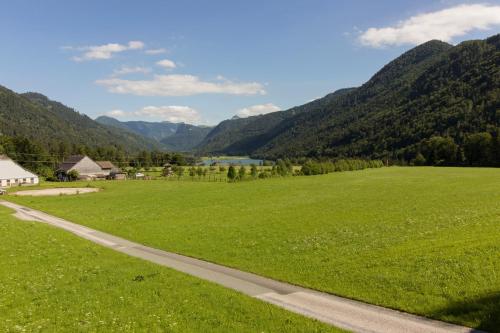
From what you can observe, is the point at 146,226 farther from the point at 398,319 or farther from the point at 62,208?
the point at 398,319

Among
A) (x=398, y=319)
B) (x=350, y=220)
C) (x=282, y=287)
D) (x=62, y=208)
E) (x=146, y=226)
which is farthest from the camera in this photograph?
(x=62, y=208)

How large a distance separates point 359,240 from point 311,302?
1135 centimetres

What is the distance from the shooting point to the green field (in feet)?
53.1

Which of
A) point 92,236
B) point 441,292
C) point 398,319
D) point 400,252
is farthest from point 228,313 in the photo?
point 92,236

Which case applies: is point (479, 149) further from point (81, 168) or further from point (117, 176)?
point (81, 168)

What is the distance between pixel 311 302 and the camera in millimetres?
16484

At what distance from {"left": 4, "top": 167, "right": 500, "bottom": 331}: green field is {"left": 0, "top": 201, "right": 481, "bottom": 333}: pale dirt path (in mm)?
691

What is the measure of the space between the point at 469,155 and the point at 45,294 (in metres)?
139

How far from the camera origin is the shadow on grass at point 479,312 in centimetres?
1270

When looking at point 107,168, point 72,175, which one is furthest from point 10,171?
point 107,168

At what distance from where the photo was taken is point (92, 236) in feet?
116

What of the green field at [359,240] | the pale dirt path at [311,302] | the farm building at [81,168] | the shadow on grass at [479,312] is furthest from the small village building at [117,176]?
the shadow on grass at [479,312]

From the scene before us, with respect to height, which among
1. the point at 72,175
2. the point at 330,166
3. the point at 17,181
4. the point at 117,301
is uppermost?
the point at 330,166

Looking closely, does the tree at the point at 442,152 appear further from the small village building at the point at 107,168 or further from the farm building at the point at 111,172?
the small village building at the point at 107,168
